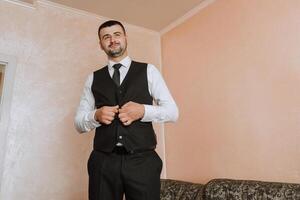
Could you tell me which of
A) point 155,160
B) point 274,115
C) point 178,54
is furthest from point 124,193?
point 178,54

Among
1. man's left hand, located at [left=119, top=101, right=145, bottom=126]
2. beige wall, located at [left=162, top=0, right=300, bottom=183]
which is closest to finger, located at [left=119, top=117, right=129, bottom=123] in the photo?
man's left hand, located at [left=119, top=101, right=145, bottom=126]

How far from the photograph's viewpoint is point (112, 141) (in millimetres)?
1005

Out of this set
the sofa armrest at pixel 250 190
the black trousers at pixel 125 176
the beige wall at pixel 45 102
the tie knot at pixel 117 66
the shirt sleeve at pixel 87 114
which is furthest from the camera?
the beige wall at pixel 45 102

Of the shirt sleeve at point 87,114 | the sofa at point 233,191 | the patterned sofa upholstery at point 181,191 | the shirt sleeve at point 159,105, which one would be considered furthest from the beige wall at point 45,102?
the shirt sleeve at point 159,105

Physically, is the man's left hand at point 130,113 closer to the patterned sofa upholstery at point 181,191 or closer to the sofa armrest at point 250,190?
the sofa armrest at point 250,190

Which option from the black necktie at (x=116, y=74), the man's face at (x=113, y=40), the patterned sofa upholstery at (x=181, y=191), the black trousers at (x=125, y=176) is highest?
the man's face at (x=113, y=40)

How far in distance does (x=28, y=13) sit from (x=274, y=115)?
2.18 meters

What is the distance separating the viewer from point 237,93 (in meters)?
1.98

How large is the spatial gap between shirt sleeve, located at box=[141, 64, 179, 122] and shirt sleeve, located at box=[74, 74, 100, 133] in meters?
0.22

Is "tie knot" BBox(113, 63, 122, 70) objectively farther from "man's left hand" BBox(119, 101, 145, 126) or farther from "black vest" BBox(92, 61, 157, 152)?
"man's left hand" BBox(119, 101, 145, 126)

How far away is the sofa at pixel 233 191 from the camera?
134 cm

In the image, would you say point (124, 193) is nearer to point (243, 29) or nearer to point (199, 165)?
point (199, 165)

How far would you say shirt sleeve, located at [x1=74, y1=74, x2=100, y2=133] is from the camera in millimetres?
1071

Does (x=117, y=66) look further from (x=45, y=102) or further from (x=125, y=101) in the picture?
(x=45, y=102)
